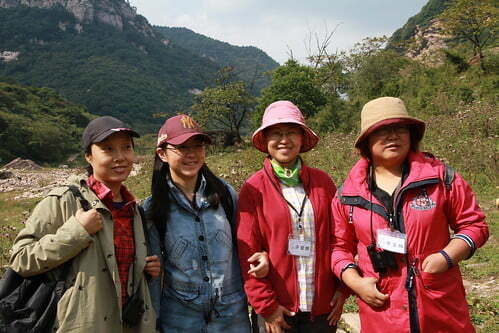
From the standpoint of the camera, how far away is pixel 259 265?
5.53 feet

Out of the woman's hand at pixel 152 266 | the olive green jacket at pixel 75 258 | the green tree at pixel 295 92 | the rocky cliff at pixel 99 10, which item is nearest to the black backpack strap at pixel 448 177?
the woman's hand at pixel 152 266

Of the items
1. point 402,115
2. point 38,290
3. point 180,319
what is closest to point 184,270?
→ point 180,319

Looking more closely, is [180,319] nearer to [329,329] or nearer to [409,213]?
[329,329]

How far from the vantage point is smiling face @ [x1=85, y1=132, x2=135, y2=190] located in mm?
1667

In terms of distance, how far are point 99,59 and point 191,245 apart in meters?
78.9

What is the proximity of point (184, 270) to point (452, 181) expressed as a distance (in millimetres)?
1226

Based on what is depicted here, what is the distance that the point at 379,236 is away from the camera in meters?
1.52

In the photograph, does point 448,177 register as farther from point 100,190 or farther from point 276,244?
point 100,190

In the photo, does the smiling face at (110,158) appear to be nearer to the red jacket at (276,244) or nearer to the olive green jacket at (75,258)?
the olive green jacket at (75,258)

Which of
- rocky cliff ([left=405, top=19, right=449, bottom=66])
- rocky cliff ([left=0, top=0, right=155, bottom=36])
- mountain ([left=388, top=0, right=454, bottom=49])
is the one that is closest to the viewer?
rocky cliff ([left=405, top=19, right=449, bottom=66])

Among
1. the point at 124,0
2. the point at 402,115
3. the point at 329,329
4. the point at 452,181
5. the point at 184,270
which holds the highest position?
the point at 124,0

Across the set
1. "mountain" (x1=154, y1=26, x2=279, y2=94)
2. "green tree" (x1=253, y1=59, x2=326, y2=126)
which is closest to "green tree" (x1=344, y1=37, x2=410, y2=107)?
"green tree" (x1=253, y1=59, x2=326, y2=126)

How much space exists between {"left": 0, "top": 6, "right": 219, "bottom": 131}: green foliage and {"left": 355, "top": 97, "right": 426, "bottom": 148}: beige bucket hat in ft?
159

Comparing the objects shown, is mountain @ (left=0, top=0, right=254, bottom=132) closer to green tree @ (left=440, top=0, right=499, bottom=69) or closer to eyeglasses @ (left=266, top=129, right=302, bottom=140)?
green tree @ (left=440, top=0, right=499, bottom=69)
